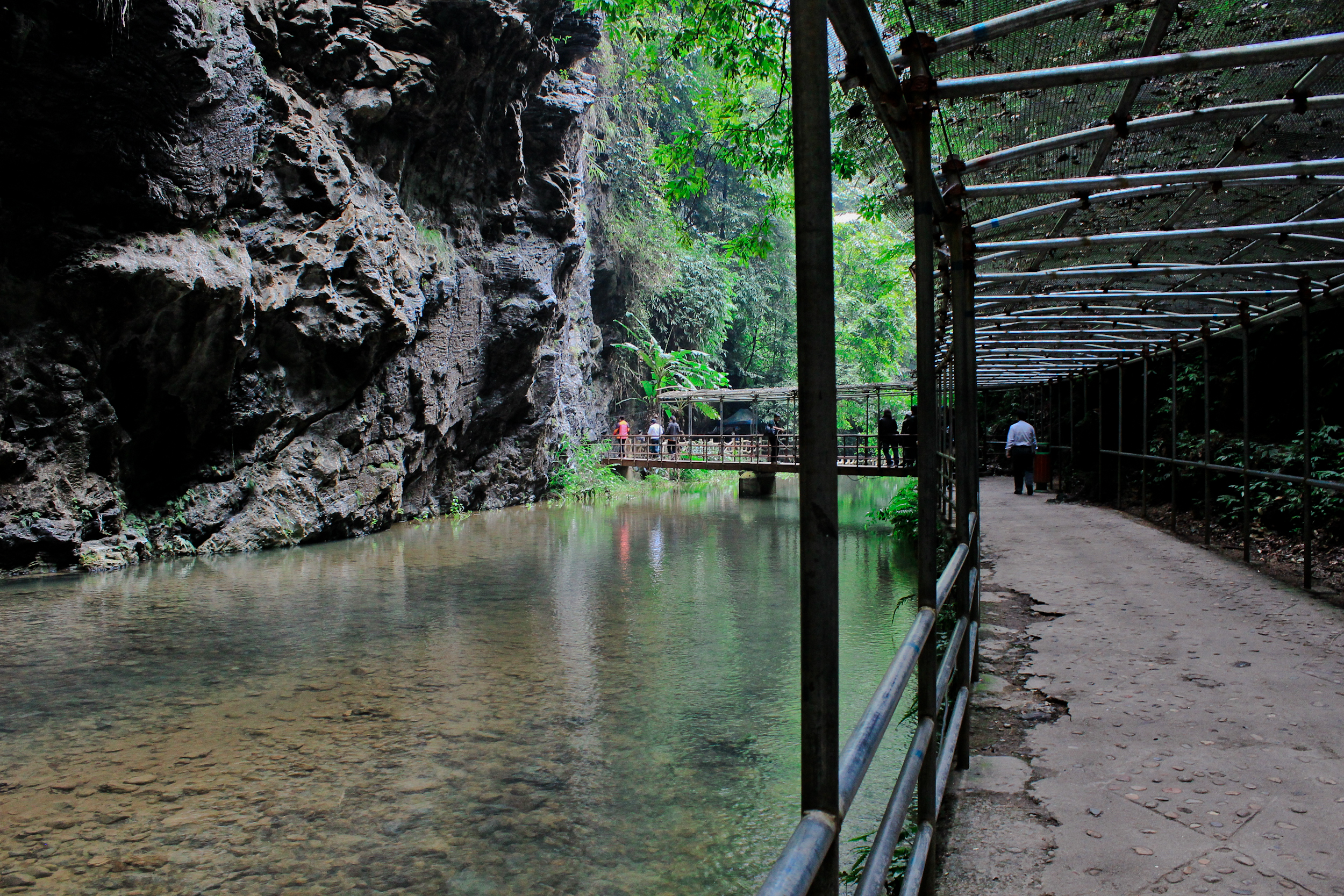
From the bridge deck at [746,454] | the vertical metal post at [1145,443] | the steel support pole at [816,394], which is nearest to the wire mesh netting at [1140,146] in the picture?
the steel support pole at [816,394]

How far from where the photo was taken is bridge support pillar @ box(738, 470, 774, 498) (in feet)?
82.1

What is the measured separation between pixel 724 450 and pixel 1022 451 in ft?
42.2

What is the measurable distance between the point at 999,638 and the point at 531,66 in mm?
17544

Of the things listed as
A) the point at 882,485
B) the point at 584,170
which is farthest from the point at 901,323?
the point at 584,170

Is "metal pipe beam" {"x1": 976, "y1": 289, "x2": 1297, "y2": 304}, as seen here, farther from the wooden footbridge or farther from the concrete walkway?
the wooden footbridge

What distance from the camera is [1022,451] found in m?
16.7

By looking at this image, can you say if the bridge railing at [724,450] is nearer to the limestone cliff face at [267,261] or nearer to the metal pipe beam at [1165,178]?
the limestone cliff face at [267,261]

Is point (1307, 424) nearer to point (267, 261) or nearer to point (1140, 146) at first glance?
point (1140, 146)

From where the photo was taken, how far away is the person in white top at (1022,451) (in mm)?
16578

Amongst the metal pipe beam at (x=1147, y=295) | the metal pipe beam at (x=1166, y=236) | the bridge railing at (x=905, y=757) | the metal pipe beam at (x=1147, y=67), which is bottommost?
the bridge railing at (x=905, y=757)

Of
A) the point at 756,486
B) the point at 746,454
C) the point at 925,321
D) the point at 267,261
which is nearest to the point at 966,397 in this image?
the point at 925,321

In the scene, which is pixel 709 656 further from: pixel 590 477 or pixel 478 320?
pixel 590 477

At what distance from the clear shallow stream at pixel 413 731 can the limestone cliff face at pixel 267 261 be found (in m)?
2.86

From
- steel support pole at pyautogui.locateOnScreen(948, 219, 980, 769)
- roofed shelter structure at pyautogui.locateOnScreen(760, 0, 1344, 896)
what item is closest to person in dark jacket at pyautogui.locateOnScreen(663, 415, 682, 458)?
roofed shelter structure at pyautogui.locateOnScreen(760, 0, 1344, 896)
